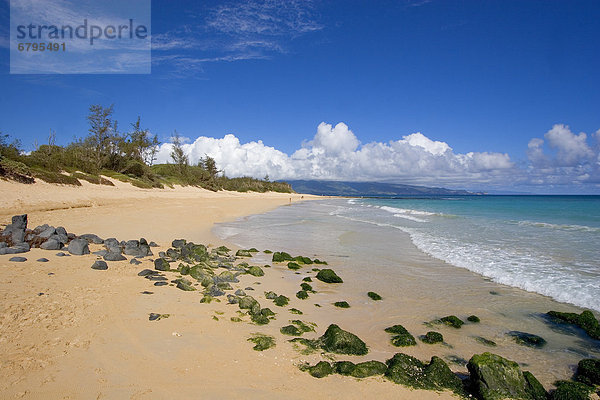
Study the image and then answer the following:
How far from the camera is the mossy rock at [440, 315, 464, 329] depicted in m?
5.62

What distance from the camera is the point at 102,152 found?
39.1 metres

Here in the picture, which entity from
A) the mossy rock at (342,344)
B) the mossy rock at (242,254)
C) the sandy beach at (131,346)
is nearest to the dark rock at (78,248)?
the sandy beach at (131,346)

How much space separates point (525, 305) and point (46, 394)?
8317 millimetres

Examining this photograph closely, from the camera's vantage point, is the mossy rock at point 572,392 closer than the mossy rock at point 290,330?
Yes

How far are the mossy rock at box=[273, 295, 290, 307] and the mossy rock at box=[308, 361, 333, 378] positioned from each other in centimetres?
235

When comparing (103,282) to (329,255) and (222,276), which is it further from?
(329,255)

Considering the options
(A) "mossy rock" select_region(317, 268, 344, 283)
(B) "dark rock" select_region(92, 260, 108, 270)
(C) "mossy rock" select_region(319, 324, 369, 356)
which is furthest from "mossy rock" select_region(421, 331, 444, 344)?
(B) "dark rock" select_region(92, 260, 108, 270)

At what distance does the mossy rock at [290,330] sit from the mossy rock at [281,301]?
3.70 ft

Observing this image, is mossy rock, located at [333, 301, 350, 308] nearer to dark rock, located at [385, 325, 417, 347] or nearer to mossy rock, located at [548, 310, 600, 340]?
dark rock, located at [385, 325, 417, 347]

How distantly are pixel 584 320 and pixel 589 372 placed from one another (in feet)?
7.19

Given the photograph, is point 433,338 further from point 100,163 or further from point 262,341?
point 100,163

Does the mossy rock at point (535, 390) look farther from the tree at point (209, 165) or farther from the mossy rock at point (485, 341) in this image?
the tree at point (209, 165)

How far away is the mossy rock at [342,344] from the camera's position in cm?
445

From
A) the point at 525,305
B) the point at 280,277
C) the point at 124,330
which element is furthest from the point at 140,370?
the point at 525,305
